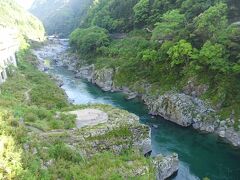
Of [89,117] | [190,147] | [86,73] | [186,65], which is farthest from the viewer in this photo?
[86,73]

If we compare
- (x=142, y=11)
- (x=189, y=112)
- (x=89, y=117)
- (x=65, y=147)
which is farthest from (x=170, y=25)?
(x=65, y=147)

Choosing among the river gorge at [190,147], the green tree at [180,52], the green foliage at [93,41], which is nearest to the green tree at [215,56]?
the green tree at [180,52]

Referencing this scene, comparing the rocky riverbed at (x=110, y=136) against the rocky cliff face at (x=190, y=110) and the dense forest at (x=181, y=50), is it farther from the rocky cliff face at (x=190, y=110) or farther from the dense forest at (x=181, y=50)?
the dense forest at (x=181, y=50)

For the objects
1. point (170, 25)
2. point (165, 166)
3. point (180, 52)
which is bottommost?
point (165, 166)

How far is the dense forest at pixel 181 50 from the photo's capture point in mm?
43188

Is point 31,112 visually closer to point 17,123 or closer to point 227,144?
point 17,123

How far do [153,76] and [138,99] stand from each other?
15.8ft

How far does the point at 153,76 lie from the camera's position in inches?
2140

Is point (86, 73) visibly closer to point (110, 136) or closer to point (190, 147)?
point (190, 147)

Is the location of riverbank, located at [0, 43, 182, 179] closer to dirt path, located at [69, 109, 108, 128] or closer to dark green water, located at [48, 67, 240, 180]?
dirt path, located at [69, 109, 108, 128]

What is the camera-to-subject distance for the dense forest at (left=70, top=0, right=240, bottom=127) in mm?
43188

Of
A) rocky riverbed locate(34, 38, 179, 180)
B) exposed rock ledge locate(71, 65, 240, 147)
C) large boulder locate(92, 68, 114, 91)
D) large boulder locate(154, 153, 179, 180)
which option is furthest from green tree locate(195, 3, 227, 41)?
large boulder locate(154, 153, 179, 180)

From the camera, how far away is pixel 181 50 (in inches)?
1879

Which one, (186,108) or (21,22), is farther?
(21,22)
